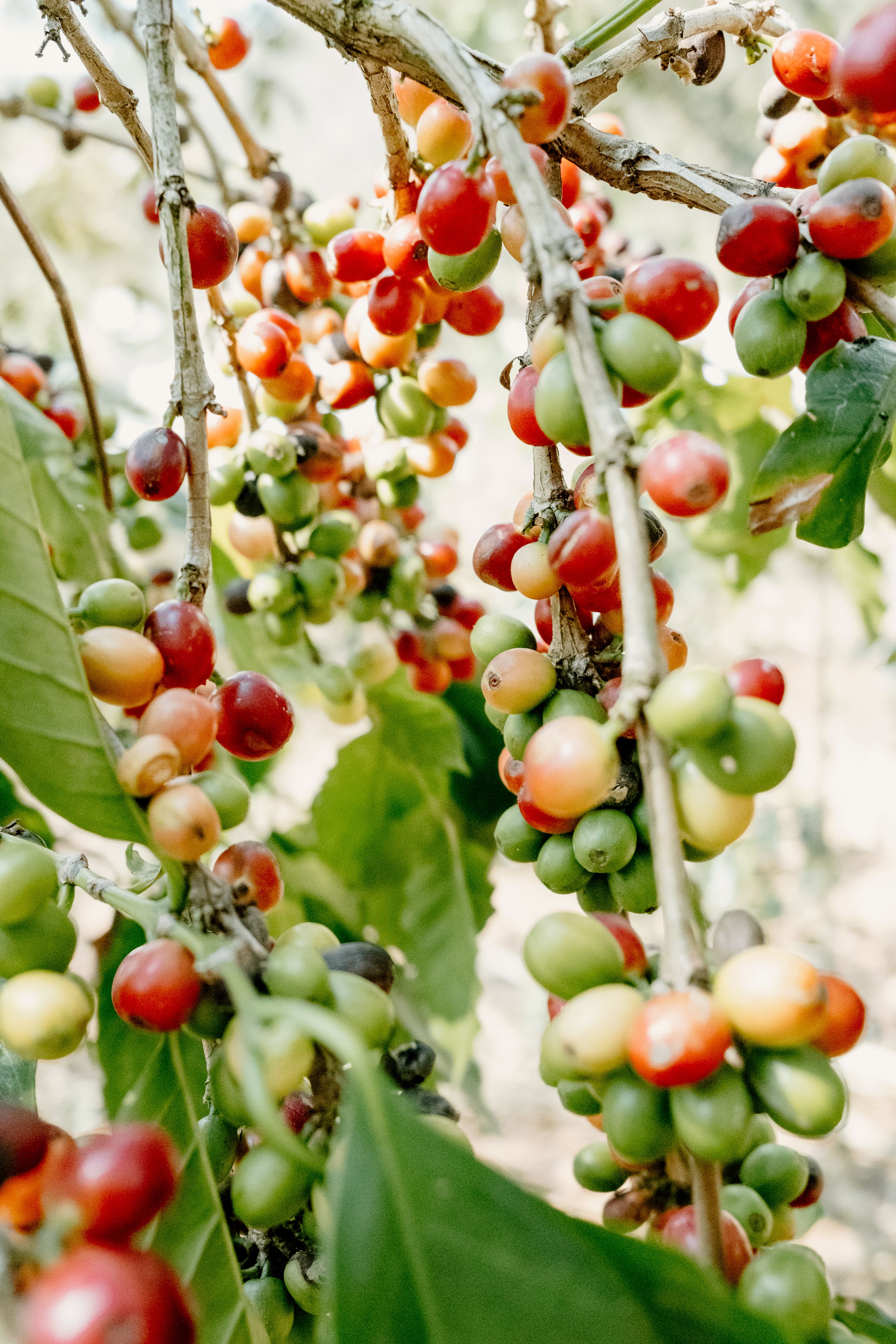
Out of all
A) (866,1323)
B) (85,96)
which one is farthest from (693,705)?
(85,96)

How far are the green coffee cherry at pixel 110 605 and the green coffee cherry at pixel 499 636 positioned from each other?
0.51 ft

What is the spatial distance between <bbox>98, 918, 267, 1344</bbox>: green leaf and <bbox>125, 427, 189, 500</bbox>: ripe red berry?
253 millimetres

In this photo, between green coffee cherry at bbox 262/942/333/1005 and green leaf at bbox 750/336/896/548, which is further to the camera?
green leaf at bbox 750/336/896/548

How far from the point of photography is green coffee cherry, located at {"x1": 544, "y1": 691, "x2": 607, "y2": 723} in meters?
0.39

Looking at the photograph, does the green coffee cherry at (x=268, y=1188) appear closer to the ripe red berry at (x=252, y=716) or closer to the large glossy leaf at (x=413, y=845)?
the ripe red berry at (x=252, y=716)

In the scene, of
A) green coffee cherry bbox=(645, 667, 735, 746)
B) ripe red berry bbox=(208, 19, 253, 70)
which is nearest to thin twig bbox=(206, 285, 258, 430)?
ripe red berry bbox=(208, 19, 253, 70)

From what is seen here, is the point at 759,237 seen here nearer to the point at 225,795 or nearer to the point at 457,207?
the point at 457,207

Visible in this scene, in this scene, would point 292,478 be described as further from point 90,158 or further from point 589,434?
point 90,158

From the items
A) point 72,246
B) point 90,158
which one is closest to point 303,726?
point 72,246

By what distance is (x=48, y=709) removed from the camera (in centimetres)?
36

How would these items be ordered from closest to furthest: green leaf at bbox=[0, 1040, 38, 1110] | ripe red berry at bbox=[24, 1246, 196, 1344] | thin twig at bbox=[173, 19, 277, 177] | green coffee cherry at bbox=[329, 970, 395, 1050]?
ripe red berry at bbox=[24, 1246, 196, 1344]
green coffee cherry at bbox=[329, 970, 395, 1050]
green leaf at bbox=[0, 1040, 38, 1110]
thin twig at bbox=[173, 19, 277, 177]

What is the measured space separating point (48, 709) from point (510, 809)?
0.21 meters

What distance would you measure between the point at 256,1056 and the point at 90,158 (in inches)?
71.8

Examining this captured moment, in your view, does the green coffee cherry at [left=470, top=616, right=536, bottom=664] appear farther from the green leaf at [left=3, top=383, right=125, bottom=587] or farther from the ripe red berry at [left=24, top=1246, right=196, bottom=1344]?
the green leaf at [left=3, top=383, right=125, bottom=587]
